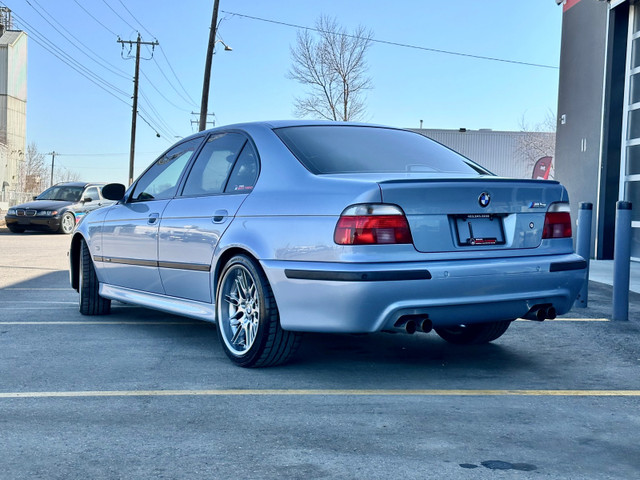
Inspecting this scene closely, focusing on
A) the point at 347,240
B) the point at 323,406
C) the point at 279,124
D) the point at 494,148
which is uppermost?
the point at 494,148

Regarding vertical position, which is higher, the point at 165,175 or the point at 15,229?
the point at 165,175

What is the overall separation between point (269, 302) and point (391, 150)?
134cm

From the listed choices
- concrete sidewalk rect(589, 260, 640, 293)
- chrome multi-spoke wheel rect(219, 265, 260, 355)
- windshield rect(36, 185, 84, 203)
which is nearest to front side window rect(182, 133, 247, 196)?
chrome multi-spoke wheel rect(219, 265, 260, 355)

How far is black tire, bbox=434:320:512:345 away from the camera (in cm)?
563

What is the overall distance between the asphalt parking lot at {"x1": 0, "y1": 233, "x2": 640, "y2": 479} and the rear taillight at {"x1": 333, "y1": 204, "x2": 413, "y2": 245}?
797 mm

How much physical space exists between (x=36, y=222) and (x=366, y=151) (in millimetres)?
18510

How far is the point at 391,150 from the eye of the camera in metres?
5.29

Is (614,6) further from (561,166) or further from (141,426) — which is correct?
(141,426)

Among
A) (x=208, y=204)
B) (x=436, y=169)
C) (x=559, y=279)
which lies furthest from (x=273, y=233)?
(x=559, y=279)

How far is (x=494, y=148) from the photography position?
43.0 meters

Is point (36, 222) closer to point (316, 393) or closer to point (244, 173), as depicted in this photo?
point (244, 173)

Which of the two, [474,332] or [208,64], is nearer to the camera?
[474,332]

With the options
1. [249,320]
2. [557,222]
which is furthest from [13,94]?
[557,222]

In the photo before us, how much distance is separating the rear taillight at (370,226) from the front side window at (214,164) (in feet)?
4.38
